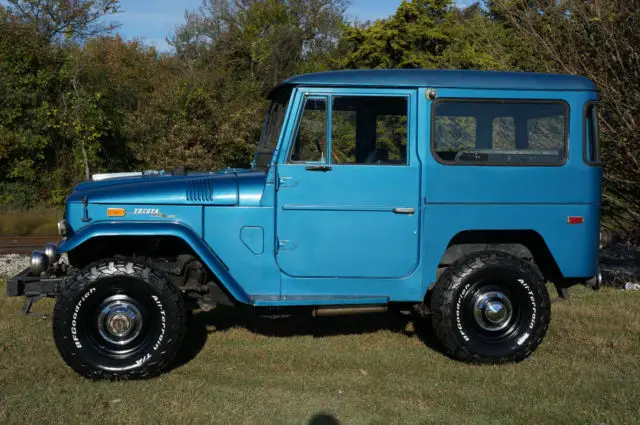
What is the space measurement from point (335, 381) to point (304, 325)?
1646mm

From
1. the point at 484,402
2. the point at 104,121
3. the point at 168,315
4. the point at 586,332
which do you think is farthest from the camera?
the point at 104,121

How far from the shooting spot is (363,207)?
5289mm

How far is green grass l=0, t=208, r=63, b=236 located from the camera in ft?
46.2

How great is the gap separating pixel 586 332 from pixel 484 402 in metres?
2.18

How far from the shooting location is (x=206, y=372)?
5.31 m

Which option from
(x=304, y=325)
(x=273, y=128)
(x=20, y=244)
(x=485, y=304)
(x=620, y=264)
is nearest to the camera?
(x=485, y=304)

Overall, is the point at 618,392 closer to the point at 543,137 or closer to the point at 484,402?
the point at 484,402

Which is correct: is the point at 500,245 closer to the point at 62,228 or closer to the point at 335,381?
the point at 335,381

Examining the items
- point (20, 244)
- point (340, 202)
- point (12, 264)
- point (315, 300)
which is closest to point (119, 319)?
point (315, 300)

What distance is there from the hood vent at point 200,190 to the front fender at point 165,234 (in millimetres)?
250

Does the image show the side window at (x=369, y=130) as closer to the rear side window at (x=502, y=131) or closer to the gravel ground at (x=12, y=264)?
the rear side window at (x=502, y=131)

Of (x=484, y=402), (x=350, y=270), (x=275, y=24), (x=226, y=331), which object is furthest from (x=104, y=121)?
(x=484, y=402)

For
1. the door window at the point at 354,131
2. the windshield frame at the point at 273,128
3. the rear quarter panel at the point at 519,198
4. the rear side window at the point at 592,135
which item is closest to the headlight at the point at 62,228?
the windshield frame at the point at 273,128

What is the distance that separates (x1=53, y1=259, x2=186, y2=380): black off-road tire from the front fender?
259 mm
